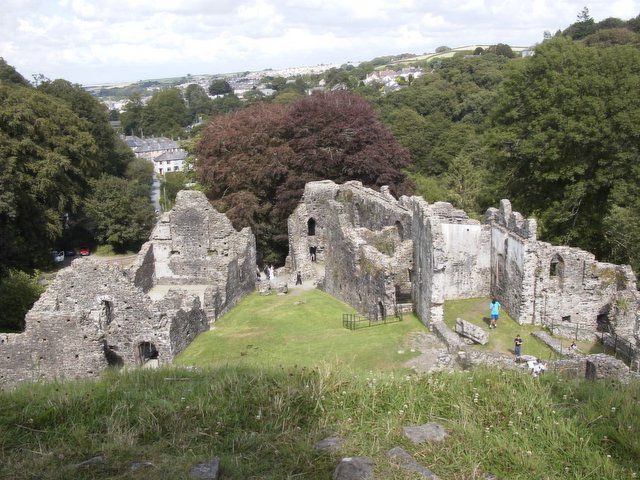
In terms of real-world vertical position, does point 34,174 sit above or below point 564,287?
above

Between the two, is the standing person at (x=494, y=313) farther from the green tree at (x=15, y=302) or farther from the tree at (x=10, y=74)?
the tree at (x=10, y=74)

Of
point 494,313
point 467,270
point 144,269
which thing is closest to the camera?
point 494,313

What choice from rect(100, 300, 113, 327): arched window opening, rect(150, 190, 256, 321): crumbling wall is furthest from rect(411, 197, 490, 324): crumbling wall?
rect(100, 300, 113, 327): arched window opening

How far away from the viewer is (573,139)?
24594mm

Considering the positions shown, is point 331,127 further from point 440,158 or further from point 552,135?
point 440,158

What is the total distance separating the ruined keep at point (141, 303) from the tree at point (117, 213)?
21.1m

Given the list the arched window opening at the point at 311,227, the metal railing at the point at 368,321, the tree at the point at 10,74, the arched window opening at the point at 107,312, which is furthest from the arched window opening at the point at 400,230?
the tree at the point at 10,74

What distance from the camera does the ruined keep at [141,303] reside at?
15672 millimetres

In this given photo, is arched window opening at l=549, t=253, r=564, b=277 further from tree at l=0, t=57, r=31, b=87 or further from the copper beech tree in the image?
tree at l=0, t=57, r=31, b=87

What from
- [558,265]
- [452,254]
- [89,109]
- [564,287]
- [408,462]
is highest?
[89,109]

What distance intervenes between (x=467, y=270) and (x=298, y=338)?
25.4 feet

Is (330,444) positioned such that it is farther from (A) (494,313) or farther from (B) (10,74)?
(B) (10,74)

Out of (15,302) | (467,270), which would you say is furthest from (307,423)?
(15,302)

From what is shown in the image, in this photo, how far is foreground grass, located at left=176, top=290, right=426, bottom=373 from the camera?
15.9m
